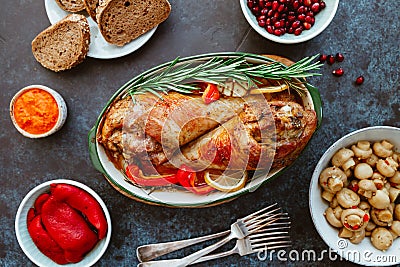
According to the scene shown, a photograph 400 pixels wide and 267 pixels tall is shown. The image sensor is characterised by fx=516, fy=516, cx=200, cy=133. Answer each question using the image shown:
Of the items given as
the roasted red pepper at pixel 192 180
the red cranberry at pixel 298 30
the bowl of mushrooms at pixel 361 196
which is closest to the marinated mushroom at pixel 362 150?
the bowl of mushrooms at pixel 361 196

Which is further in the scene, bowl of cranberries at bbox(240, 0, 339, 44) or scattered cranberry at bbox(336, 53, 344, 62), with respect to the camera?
scattered cranberry at bbox(336, 53, 344, 62)

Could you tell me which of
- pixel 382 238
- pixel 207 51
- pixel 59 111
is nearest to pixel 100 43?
pixel 59 111

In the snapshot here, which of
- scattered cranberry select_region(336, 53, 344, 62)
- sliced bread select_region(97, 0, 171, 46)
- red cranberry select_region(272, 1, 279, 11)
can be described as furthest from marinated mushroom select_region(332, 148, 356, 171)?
sliced bread select_region(97, 0, 171, 46)

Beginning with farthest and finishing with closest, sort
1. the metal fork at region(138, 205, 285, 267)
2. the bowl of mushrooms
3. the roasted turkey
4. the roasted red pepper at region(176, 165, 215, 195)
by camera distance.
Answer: the metal fork at region(138, 205, 285, 267)
the bowl of mushrooms
the roasted red pepper at region(176, 165, 215, 195)
the roasted turkey

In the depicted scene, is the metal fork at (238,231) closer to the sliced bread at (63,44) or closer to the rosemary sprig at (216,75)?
the rosemary sprig at (216,75)

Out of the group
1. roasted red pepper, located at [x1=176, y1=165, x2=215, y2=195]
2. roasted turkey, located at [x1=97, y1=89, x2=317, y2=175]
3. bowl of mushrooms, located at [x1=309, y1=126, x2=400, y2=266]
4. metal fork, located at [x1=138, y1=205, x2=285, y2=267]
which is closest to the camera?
roasted turkey, located at [x1=97, y1=89, x2=317, y2=175]

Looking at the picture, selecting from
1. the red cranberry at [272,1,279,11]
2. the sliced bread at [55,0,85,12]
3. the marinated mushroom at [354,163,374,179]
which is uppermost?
the sliced bread at [55,0,85,12]

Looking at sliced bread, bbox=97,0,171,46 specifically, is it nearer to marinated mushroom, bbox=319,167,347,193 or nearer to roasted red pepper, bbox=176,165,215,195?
roasted red pepper, bbox=176,165,215,195
